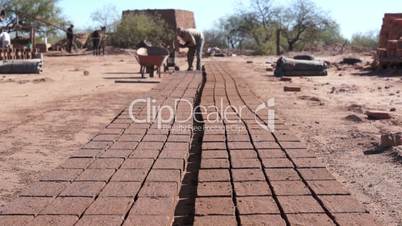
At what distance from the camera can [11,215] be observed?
123 inches

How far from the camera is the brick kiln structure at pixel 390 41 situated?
53.5 ft

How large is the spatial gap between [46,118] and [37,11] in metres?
35.1

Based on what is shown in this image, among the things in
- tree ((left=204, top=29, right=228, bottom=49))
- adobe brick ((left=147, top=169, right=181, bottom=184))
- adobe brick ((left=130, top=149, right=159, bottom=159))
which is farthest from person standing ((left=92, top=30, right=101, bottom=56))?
adobe brick ((left=147, top=169, right=181, bottom=184))

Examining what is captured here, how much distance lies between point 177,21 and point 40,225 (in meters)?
46.7

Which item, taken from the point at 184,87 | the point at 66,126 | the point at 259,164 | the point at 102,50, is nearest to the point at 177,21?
the point at 102,50

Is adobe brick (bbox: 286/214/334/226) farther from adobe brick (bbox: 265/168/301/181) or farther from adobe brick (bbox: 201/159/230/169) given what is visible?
adobe brick (bbox: 201/159/230/169)

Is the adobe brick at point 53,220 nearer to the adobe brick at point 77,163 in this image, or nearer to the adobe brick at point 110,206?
the adobe brick at point 110,206

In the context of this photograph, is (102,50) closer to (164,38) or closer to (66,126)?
(164,38)

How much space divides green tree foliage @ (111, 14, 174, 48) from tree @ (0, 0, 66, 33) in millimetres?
4199

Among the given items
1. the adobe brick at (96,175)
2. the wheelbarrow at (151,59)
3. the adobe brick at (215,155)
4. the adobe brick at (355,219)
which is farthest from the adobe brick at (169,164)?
the wheelbarrow at (151,59)

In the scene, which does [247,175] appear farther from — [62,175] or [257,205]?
[62,175]

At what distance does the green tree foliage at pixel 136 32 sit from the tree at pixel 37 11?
4199 mm

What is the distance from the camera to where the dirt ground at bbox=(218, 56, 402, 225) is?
4453mm

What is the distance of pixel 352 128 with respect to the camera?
726 centimetres
